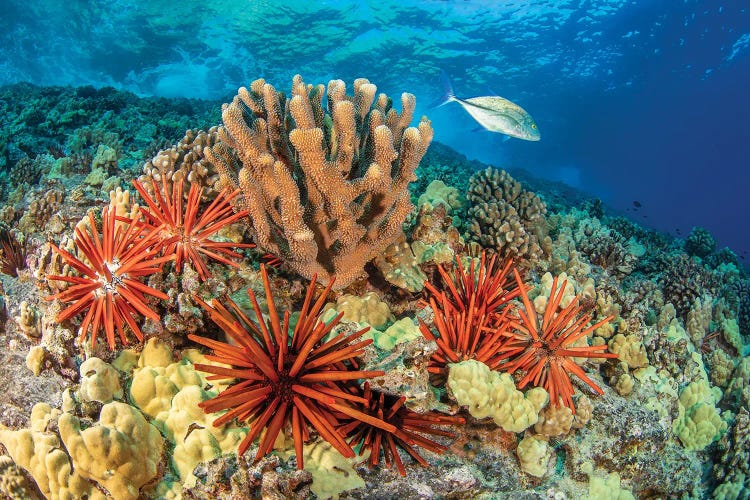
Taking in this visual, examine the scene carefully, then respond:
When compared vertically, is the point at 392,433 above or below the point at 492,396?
below

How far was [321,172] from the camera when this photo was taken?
9.11ft

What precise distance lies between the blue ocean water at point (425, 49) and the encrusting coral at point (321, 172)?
31971mm

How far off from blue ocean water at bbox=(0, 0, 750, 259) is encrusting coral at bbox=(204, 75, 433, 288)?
31971mm

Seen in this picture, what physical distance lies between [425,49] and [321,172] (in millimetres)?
40943

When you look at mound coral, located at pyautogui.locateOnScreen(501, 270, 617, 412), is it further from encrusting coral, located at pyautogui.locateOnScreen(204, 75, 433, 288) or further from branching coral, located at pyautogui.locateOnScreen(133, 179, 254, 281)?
branching coral, located at pyautogui.locateOnScreen(133, 179, 254, 281)

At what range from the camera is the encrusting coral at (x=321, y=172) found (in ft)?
9.34

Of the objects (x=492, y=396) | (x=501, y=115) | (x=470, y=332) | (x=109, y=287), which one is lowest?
(x=109, y=287)

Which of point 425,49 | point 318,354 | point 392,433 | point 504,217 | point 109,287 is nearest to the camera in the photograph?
point 318,354

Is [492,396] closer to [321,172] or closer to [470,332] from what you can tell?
[470,332]

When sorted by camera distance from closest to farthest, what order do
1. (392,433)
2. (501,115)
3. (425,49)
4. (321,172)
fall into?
(392,433), (321,172), (501,115), (425,49)

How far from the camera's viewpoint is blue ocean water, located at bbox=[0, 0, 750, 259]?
32406mm

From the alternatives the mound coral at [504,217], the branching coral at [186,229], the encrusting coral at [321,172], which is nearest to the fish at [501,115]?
the mound coral at [504,217]

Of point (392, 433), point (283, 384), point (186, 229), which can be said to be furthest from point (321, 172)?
point (392, 433)

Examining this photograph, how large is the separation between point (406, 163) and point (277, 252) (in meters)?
1.42
